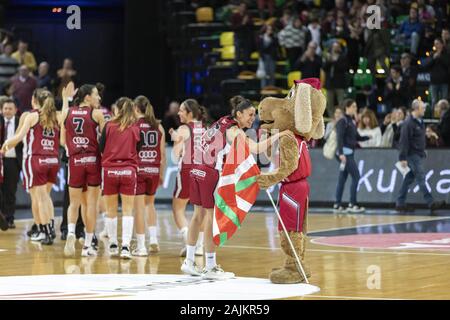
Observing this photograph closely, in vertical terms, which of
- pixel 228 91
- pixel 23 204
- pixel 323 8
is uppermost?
pixel 323 8

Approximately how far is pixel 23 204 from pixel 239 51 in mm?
7551

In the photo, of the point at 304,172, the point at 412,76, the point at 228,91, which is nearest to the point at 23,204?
the point at 228,91

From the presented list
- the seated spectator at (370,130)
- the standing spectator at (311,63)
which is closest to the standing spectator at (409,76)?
the seated spectator at (370,130)

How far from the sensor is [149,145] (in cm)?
1480

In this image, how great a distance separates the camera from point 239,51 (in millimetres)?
27484

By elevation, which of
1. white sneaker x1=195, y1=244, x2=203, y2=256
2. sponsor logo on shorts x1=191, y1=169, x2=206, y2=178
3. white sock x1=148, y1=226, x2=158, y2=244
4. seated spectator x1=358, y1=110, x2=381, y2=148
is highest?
sponsor logo on shorts x1=191, y1=169, x2=206, y2=178

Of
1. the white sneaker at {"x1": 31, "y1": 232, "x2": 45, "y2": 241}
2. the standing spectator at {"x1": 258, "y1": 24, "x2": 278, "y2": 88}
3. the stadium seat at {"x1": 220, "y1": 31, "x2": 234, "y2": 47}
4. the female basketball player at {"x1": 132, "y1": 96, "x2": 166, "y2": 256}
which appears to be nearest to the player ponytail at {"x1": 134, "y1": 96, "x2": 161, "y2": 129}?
the female basketball player at {"x1": 132, "y1": 96, "x2": 166, "y2": 256}

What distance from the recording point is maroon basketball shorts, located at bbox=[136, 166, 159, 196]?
14.7m

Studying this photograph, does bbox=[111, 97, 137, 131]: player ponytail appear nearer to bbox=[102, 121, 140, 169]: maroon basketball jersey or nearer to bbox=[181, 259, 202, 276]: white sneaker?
bbox=[102, 121, 140, 169]: maroon basketball jersey

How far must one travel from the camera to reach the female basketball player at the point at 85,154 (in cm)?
1447

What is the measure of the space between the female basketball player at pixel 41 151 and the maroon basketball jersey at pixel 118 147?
192 cm

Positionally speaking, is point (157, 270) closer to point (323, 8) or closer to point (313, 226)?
point (313, 226)

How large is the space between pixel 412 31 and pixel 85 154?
12581mm

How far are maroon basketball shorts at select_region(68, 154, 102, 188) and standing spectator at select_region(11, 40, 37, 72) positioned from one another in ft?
44.1
